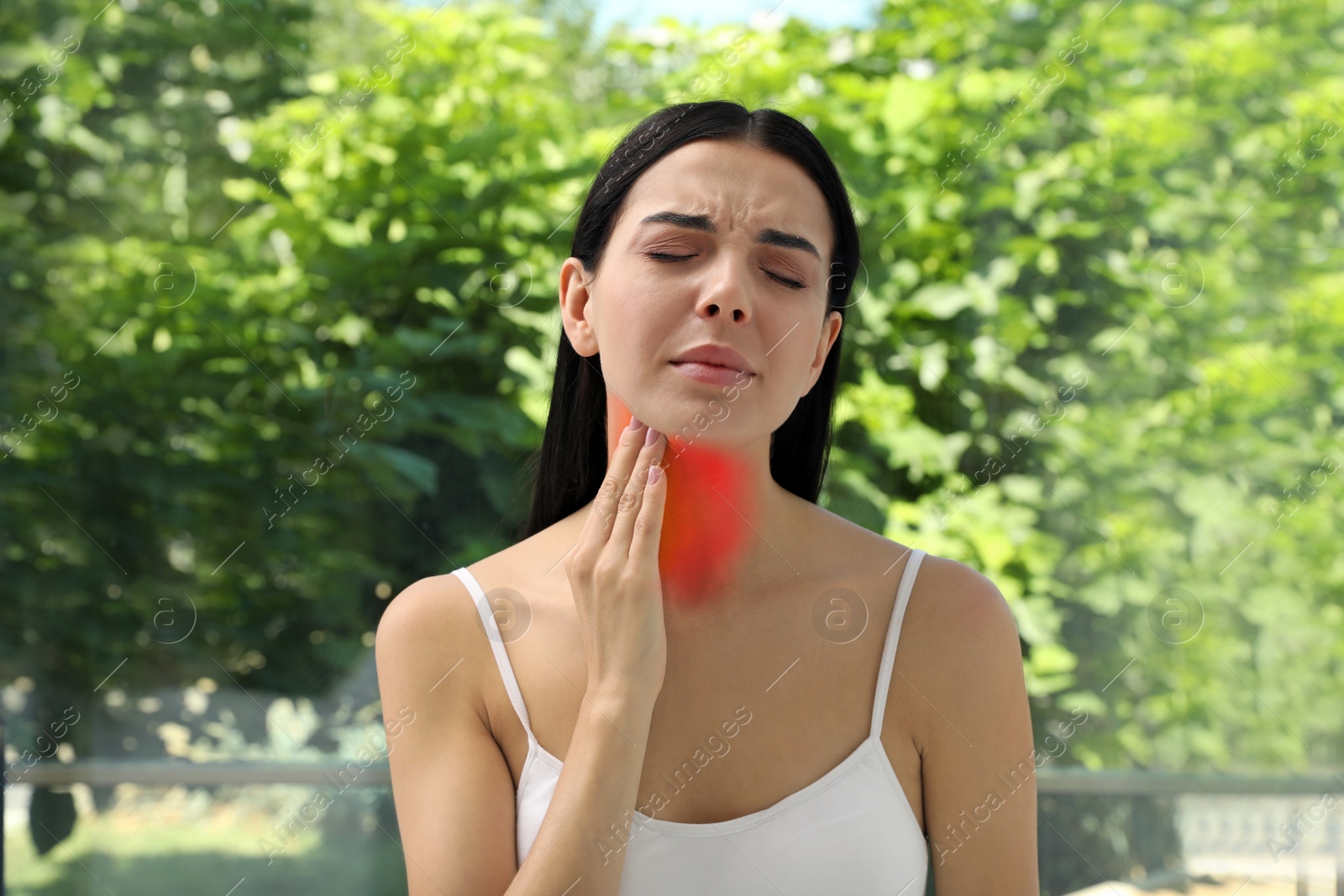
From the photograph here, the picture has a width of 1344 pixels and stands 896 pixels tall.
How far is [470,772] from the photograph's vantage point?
3.53 ft

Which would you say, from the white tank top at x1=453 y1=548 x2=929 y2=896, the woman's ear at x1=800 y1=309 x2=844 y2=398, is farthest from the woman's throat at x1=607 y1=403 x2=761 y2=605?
the white tank top at x1=453 y1=548 x2=929 y2=896

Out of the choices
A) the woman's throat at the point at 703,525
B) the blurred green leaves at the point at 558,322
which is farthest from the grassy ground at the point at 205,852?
the woman's throat at the point at 703,525

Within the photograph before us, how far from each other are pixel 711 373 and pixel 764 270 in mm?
130

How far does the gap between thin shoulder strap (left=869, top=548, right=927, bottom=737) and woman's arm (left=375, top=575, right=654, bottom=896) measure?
0.24 m

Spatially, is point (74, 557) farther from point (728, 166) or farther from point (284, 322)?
point (728, 166)

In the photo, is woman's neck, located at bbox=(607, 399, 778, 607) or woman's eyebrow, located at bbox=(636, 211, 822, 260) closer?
woman's eyebrow, located at bbox=(636, 211, 822, 260)

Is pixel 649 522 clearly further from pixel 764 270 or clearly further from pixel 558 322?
pixel 558 322

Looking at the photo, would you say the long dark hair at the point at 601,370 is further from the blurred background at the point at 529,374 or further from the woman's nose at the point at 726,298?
the blurred background at the point at 529,374

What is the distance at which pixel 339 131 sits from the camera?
2123 mm

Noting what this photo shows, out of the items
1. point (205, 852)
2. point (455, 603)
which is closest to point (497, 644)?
point (455, 603)

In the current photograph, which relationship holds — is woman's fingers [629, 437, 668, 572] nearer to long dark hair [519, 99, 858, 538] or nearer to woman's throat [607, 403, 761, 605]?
woman's throat [607, 403, 761, 605]

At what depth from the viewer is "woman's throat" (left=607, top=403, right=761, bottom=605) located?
1.17 meters

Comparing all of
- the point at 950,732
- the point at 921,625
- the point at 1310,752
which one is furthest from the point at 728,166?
the point at 1310,752

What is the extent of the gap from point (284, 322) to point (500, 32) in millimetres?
743
